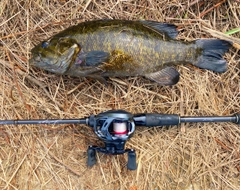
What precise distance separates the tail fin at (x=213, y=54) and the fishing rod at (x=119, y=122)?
0.47 metres

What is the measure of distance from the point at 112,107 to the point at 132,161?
1.79 feet

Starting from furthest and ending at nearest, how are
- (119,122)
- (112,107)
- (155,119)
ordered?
1. (112,107)
2. (155,119)
3. (119,122)

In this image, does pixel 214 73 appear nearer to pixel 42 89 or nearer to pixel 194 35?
pixel 194 35

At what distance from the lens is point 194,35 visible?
2857 millimetres

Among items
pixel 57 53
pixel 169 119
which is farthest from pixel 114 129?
pixel 57 53

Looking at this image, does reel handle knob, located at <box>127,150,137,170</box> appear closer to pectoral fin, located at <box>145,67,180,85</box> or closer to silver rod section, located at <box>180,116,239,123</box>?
silver rod section, located at <box>180,116,239,123</box>

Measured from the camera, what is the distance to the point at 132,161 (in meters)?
2.70

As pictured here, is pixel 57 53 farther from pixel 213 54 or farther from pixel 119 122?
pixel 213 54

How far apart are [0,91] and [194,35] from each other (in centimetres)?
196

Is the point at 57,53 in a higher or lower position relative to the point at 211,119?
higher

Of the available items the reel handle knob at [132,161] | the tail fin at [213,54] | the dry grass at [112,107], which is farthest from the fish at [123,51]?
the reel handle knob at [132,161]

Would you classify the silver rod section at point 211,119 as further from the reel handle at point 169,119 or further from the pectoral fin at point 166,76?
the pectoral fin at point 166,76

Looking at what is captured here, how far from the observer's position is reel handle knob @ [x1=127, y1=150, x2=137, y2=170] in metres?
2.67

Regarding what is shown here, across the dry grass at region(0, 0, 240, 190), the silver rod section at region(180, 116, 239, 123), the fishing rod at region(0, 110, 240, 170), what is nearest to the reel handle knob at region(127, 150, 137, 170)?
the fishing rod at region(0, 110, 240, 170)
